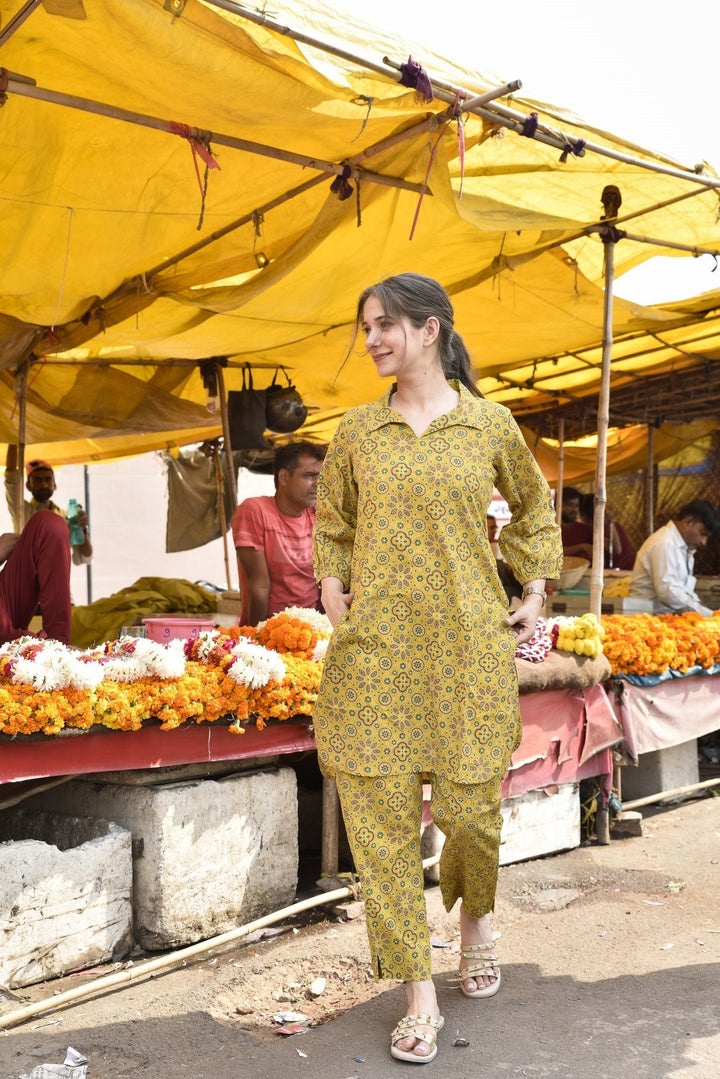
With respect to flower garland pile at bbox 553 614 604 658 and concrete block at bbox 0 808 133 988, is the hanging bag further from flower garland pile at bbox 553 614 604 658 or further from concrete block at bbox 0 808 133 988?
concrete block at bbox 0 808 133 988

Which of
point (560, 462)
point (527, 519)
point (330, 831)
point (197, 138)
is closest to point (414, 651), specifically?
point (527, 519)

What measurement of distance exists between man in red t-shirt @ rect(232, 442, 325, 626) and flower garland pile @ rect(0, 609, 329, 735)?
2.22ft

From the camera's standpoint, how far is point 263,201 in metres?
5.44

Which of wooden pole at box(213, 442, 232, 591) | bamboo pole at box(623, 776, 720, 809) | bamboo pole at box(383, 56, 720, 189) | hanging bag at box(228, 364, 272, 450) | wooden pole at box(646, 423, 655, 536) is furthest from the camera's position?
wooden pole at box(646, 423, 655, 536)

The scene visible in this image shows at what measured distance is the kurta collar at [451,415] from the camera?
120 inches

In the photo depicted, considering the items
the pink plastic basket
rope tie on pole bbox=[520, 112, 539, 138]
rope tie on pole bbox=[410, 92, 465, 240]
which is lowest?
the pink plastic basket

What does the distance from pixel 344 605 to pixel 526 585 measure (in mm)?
Result: 573

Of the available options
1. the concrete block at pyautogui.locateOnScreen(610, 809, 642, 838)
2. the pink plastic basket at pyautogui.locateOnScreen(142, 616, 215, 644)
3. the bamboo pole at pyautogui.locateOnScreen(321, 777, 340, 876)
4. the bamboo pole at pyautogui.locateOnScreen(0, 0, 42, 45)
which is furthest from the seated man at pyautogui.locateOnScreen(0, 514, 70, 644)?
the concrete block at pyautogui.locateOnScreen(610, 809, 642, 838)

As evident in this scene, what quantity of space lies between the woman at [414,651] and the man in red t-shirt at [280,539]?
2.16 metres

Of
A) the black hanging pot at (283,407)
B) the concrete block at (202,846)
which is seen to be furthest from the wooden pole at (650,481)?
the concrete block at (202,846)

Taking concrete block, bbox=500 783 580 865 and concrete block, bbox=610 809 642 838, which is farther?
concrete block, bbox=610 809 642 838

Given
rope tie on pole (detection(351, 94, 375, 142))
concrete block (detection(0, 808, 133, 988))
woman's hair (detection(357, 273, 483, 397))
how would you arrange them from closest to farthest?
woman's hair (detection(357, 273, 483, 397)) → concrete block (detection(0, 808, 133, 988)) → rope tie on pole (detection(351, 94, 375, 142))

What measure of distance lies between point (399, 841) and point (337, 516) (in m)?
0.97

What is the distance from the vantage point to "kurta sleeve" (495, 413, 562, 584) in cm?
322
